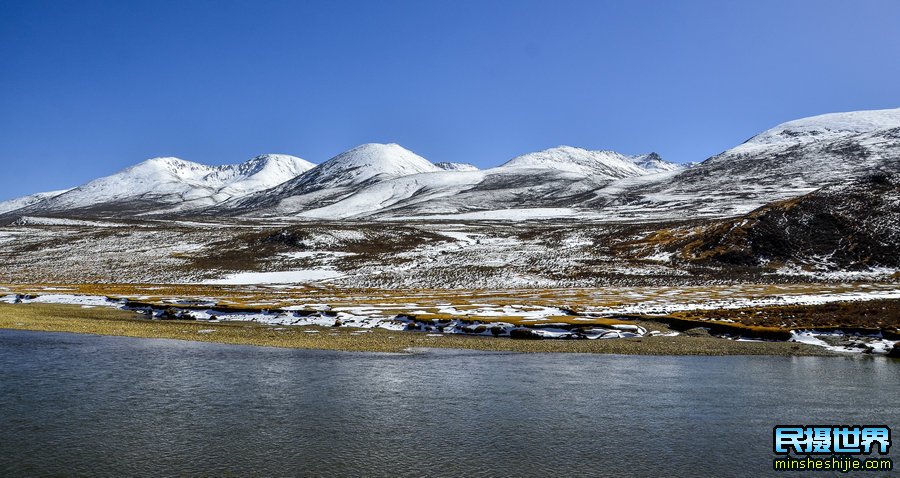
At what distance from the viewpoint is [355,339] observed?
35.4 meters

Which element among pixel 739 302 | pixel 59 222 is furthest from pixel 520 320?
pixel 59 222

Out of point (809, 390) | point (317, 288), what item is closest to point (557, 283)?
point (317, 288)

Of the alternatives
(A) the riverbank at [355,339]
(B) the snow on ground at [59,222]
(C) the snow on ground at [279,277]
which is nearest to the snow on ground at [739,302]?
(A) the riverbank at [355,339]

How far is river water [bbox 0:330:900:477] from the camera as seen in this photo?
48.3 ft

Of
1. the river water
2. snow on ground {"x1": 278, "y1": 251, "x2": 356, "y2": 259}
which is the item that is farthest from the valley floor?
snow on ground {"x1": 278, "y1": 251, "x2": 356, "y2": 259}

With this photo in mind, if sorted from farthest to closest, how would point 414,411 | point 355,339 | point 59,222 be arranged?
point 59,222 < point 355,339 < point 414,411

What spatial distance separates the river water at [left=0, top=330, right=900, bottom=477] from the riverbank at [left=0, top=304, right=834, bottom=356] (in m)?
2.42

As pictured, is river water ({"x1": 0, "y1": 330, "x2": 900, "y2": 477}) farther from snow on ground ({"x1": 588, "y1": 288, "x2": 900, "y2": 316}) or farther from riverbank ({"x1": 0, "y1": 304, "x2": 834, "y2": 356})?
snow on ground ({"x1": 588, "y1": 288, "x2": 900, "y2": 316})

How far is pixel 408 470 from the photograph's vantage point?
14.2m

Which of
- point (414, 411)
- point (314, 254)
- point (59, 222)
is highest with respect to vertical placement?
point (59, 222)

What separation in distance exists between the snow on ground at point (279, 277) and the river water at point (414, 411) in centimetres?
5463

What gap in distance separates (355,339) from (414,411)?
55.4 feet

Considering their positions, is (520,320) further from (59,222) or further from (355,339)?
(59,222)

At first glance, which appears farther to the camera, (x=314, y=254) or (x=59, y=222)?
(x=59, y=222)
